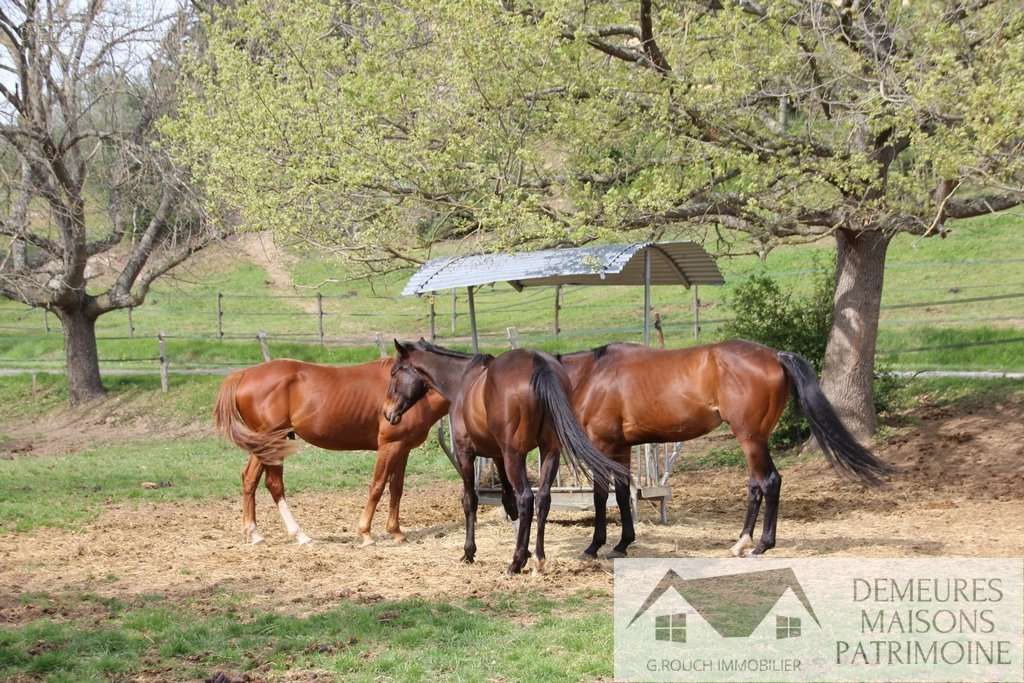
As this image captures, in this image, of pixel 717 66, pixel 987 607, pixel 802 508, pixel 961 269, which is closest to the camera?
pixel 987 607

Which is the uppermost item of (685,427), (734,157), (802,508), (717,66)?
(717,66)

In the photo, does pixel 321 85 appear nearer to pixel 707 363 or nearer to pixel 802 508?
pixel 707 363

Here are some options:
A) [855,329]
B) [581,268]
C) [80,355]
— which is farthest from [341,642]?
[80,355]

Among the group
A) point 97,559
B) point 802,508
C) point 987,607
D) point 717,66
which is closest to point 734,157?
point 717,66

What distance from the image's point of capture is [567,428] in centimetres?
742

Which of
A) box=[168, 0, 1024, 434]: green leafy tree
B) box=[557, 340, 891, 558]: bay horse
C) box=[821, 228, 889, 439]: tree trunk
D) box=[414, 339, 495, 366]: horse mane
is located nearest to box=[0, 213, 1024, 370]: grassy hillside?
box=[821, 228, 889, 439]: tree trunk

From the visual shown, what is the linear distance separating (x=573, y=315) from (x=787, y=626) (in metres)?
20.9

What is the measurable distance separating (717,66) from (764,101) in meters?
2.13

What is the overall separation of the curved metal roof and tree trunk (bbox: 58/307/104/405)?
36.5ft

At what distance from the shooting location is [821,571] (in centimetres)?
731

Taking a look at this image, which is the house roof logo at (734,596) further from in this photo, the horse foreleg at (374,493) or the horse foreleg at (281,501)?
the horse foreleg at (281,501)

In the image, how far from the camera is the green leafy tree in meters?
9.77

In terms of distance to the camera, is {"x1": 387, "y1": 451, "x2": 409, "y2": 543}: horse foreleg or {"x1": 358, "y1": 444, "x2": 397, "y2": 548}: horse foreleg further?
{"x1": 387, "y1": 451, "x2": 409, "y2": 543}: horse foreleg

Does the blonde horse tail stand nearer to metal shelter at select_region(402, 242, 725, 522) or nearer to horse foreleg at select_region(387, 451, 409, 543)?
horse foreleg at select_region(387, 451, 409, 543)
